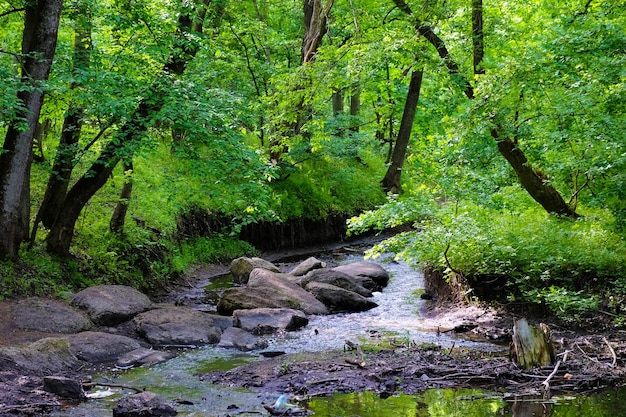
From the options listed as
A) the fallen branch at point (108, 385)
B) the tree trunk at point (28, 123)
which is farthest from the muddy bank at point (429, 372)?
the tree trunk at point (28, 123)

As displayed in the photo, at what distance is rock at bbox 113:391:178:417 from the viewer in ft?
18.5

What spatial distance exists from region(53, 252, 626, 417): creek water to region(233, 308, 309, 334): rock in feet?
0.78

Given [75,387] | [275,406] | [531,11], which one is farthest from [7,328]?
[531,11]

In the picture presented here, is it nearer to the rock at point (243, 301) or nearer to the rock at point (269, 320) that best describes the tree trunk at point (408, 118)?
the rock at point (243, 301)

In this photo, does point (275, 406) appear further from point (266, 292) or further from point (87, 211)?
point (87, 211)

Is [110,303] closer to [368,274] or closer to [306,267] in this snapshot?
[306,267]

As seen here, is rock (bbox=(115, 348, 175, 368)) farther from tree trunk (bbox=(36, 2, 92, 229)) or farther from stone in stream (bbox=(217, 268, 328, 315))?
tree trunk (bbox=(36, 2, 92, 229))

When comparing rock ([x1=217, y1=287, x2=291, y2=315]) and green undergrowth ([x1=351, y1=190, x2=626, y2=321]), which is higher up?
green undergrowth ([x1=351, y1=190, x2=626, y2=321])

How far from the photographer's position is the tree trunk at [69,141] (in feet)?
32.6

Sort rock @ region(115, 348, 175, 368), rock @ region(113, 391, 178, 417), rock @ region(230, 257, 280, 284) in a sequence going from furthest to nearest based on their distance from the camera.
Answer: rock @ region(230, 257, 280, 284) → rock @ region(115, 348, 175, 368) → rock @ region(113, 391, 178, 417)

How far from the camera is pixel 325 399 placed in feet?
20.5

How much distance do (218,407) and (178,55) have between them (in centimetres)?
711

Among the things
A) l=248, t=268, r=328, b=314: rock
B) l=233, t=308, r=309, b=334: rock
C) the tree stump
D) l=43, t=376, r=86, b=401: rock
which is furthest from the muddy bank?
l=248, t=268, r=328, b=314: rock

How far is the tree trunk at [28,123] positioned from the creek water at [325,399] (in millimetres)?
3705
